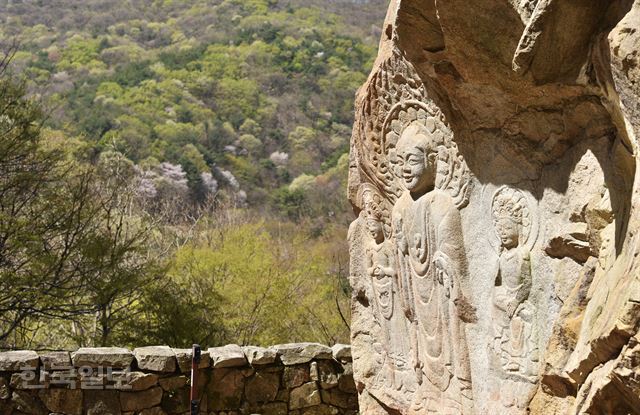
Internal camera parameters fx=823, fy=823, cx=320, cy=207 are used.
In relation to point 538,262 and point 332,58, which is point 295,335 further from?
point 332,58

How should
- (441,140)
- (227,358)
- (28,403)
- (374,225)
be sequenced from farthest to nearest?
(227,358) → (28,403) → (374,225) → (441,140)

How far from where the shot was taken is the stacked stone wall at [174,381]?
6.66 meters

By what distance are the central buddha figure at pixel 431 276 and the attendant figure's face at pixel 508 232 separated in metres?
0.31

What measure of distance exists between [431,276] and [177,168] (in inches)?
914

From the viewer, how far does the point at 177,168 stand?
88.9 ft

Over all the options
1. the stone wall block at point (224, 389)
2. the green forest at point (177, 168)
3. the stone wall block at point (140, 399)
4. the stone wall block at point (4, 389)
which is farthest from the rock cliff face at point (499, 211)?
the green forest at point (177, 168)

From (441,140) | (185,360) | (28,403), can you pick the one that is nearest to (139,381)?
(185,360)

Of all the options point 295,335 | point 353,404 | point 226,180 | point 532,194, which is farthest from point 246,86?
point 532,194

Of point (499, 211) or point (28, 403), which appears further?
point (28, 403)

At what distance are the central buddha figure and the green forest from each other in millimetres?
5432

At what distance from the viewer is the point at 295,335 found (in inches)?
451

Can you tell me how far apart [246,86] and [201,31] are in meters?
8.77

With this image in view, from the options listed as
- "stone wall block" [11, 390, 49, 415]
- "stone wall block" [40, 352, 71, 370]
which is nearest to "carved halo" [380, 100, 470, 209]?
"stone wall block" [40, 352, 71, 370]

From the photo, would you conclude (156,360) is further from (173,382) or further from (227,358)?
(227,358)
